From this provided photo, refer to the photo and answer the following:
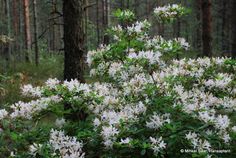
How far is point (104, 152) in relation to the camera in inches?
164

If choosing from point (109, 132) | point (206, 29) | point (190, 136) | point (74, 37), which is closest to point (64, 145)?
point (109, 132)

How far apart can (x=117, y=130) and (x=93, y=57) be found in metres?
2.05

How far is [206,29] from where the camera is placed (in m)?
10.9

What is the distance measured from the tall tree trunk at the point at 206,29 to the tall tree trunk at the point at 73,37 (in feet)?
16.6

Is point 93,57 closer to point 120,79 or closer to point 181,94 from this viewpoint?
point 120,79

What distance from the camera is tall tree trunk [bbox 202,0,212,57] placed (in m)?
10.6

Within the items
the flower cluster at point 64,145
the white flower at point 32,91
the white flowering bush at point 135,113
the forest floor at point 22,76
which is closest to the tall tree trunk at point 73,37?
the white flowering bush at point 135,113

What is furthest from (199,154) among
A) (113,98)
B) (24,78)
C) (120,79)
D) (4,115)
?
(24,78)

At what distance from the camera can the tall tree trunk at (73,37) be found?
6461 mm

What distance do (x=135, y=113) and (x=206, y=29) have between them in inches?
287

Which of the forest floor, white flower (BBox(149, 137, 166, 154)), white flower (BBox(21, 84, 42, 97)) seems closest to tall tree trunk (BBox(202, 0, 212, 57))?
the forest floor

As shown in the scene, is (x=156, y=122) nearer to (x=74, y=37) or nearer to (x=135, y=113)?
(x=135, y=113)

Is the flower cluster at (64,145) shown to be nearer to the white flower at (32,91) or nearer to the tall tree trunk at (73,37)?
the white flower at (32,91)

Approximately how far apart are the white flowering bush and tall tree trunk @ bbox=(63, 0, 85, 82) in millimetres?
1026
